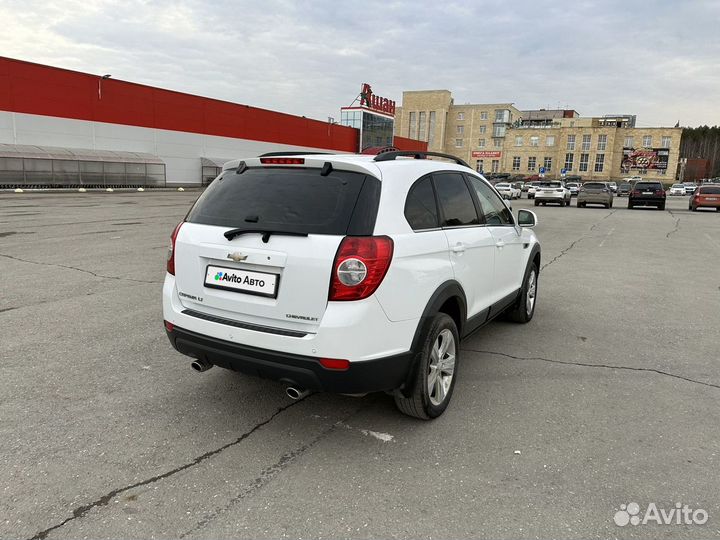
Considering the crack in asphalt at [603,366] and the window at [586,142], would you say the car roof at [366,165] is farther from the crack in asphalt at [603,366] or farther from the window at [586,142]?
the window at [586,142]

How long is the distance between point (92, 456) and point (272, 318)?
1.28 metres

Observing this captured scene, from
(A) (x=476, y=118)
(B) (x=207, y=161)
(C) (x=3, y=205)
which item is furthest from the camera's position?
(A) (x=476, y=118)

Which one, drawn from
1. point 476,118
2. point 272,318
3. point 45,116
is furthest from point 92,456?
point 476,118

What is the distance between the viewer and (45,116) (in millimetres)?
31984

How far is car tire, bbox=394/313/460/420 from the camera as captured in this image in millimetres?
3244

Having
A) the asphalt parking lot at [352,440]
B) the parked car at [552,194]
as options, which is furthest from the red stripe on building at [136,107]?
the asphalt parking lot at [352,440]

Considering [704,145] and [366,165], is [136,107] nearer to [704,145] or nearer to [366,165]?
[366,165]

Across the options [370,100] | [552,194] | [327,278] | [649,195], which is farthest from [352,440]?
[370,100]

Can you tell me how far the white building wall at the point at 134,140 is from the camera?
102 ft

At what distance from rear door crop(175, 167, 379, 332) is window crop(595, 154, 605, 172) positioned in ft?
358

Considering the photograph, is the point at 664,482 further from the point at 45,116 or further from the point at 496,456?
the point at 45,116

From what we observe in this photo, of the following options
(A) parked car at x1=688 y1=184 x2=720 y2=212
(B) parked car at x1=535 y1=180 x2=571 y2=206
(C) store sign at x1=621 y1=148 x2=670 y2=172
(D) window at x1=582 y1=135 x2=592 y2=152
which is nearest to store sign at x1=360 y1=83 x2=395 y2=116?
(B) parked car at x1=535 y1=180 x2=571 y2=206

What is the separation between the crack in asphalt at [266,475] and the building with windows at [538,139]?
105315mm

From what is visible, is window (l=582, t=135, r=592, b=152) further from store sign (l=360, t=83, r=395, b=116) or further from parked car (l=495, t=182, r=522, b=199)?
parked car (l=495, t=182, r=522, b=199)
